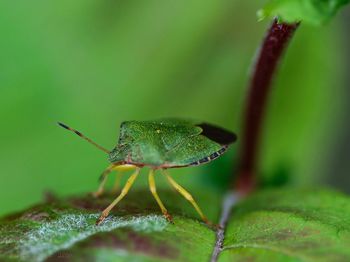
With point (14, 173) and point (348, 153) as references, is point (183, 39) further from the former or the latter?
point (348, 153)

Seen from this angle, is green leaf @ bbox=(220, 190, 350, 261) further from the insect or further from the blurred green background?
the blurred green background

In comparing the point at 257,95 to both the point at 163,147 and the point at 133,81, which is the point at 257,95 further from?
the point at 133,81

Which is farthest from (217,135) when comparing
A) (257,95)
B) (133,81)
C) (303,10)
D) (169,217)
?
(133,81)

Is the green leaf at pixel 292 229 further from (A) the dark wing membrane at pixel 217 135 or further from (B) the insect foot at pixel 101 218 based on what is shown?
(B) the insect foot at pixel 101 218

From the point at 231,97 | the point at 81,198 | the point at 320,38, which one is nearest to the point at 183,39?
the point at 231,97

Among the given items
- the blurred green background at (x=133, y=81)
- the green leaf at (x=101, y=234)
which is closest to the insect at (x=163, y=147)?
the green leaf at (x=101, y=234)

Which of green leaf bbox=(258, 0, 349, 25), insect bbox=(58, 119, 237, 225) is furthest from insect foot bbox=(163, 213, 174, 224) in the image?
green leaf bbox=(258, 0, 349, 25)

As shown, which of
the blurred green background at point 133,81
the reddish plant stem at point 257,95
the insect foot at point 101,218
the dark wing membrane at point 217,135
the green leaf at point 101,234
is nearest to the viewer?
the green leaf at point 101,234
